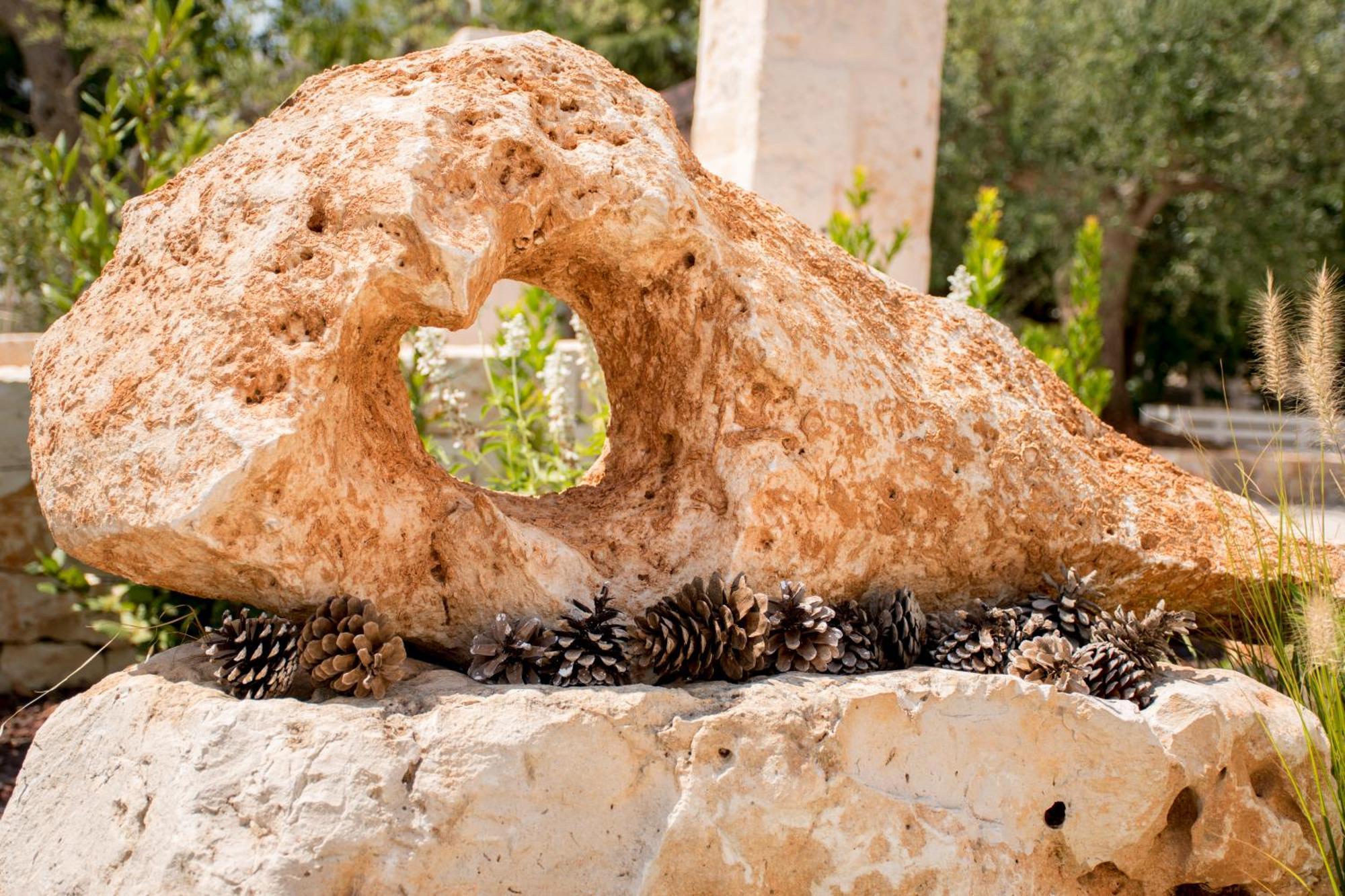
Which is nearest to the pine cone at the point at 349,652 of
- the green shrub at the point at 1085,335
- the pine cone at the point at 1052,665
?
the pine cone at the point at 1052,665

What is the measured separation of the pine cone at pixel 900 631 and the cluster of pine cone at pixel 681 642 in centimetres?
7

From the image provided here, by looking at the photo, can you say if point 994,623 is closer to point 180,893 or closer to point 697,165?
point 697,165

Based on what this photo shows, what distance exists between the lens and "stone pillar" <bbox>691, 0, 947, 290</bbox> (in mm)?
7668

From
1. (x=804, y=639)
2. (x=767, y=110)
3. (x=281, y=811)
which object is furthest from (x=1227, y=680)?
(x=767, y=110)

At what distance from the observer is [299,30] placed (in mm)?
10336

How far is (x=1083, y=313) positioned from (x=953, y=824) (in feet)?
17.5

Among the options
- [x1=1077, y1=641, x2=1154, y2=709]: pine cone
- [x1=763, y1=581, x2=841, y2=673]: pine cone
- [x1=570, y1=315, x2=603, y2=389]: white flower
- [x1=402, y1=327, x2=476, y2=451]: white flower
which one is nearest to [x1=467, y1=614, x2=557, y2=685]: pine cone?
[x1=763, y1=581, x2=841, y2=673]: pine cone

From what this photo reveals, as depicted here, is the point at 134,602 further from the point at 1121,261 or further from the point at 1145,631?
the point at 1121,261

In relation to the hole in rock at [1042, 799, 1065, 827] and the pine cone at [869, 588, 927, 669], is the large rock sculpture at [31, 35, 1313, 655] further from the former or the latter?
the hole in rock at [1042, 799, 1065, 827]

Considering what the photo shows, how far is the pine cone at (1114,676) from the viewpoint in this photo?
2.88m

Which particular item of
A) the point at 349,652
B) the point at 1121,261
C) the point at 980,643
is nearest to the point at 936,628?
the point at 980,643

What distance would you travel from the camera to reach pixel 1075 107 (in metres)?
13.1

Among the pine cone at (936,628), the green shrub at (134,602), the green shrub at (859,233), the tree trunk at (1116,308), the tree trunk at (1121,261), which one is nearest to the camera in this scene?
the pine cone at (936,628)

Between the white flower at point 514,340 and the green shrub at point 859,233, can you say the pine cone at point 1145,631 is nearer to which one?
the white flower at point 514,340
